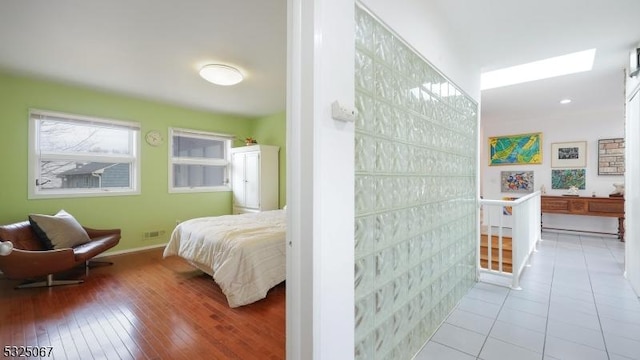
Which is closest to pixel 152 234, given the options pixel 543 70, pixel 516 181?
pixel 543 70

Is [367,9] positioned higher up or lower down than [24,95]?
lower down

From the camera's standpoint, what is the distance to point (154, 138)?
14.4ft

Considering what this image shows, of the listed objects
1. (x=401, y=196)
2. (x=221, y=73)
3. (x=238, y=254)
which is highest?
(x=221, y=73)

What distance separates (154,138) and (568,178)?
7719 mm

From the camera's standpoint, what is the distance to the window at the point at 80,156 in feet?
11.4

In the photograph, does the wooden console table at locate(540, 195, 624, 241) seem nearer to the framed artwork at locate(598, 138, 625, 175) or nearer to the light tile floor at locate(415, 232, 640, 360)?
the framed artwork at locate(598, 138, 625, 175)

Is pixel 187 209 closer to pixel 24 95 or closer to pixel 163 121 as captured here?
pixel 163 121

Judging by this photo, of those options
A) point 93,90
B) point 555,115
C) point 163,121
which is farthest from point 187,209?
point 555,115

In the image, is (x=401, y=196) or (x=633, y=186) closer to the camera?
(x=401, y=196)

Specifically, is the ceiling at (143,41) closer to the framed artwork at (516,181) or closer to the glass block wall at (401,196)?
the glass block wall at (401,196)

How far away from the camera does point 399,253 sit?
1.54 m

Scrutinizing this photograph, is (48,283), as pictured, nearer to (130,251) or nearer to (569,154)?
(130,251)

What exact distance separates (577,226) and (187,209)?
7473 mm

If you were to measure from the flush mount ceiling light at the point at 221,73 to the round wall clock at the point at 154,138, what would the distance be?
2.01 m
